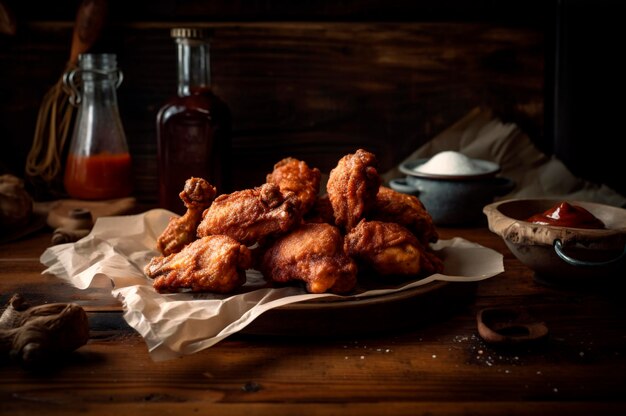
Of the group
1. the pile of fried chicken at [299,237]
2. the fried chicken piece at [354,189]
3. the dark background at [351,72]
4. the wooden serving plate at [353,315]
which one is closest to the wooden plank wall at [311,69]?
the dark background at [351,72]

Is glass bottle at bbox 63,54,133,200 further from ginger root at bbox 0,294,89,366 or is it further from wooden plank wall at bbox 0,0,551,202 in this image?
ginger root at bbox 0,294,89,366

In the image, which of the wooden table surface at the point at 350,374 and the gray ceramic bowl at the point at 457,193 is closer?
the wooden table surface at the point at 350,374

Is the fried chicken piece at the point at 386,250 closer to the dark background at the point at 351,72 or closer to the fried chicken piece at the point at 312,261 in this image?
the fried chicken piece at the point at 312,261

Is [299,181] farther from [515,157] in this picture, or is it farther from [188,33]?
[515,157]

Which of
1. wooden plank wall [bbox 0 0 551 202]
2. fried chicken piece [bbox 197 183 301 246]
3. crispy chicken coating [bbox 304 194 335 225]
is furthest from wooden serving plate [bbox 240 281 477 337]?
wooden plank wall [bbox 0 0 551 202]

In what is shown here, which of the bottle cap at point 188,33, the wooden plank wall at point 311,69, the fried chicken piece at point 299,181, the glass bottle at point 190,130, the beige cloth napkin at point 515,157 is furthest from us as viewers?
the wooden plank wall at point 311,69

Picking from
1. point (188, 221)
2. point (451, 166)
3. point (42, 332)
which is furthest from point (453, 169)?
point (42, 332)

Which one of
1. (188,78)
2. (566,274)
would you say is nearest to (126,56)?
(188,78)

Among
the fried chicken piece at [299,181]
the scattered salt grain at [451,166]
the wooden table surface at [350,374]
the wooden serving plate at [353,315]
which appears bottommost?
the wooden table surface at [350,374]
